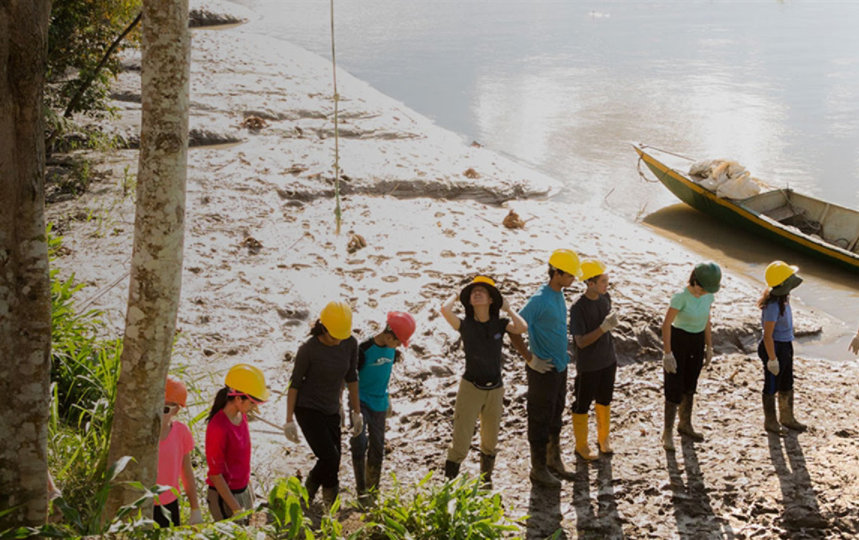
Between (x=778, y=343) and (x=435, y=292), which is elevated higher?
(x=778, y=343)

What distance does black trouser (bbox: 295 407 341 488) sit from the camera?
5.64 metres

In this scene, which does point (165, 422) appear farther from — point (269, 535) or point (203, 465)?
point (203, 465)

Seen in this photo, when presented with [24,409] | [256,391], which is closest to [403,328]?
[256,391]

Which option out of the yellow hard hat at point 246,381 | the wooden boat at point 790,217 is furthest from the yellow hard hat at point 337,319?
the wooden boat at point 790,217

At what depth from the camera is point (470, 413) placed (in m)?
6.16

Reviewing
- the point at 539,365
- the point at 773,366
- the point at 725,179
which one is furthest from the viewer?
the point at 725,179

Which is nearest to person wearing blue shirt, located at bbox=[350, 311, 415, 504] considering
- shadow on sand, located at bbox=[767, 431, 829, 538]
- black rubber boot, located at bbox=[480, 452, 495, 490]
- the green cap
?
black rubber boot, located at bbox=[480, 452, 495, 490]

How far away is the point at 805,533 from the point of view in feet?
19.1

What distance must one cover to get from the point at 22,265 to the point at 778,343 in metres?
5.46

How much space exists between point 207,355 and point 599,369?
347 centimetres

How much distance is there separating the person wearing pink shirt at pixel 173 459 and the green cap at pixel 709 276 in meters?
3.71

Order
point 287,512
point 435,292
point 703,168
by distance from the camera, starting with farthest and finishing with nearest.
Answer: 1. point 703,168
2. point 435,292
3. point 287,512

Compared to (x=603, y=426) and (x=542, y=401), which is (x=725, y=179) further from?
(x=542, y=401)

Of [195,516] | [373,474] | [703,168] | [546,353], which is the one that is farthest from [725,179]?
[195,516]
